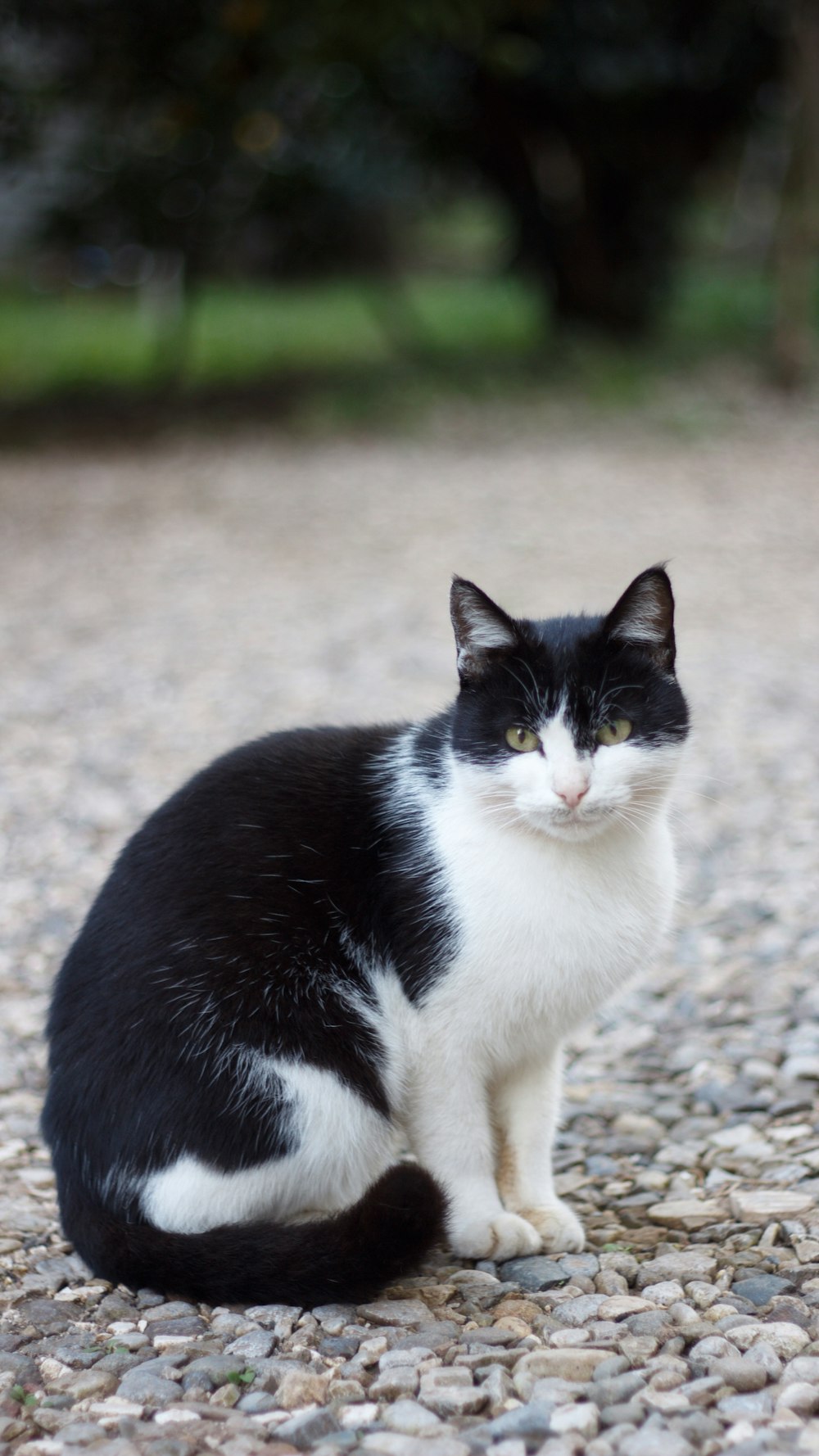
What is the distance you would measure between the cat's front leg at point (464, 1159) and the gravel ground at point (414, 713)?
47 millimetres

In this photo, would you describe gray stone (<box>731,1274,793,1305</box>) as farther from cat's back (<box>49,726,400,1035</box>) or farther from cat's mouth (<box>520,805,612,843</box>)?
cat's back (<box>49,726,400,1035</box>)

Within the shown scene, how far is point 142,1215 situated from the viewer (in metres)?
2.21

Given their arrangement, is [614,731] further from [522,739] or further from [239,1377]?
[239,1377]

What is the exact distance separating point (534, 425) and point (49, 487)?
145 inches

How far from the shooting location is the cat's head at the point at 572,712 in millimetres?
2242

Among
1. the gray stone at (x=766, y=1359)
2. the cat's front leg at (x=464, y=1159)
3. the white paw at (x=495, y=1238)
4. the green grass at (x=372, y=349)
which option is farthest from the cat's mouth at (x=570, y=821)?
the green grass at (x=372, y=349)

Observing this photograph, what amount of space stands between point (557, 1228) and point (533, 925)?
0.56 meters

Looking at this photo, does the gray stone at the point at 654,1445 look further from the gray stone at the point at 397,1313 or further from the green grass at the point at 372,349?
the green grass at the point at 372,349

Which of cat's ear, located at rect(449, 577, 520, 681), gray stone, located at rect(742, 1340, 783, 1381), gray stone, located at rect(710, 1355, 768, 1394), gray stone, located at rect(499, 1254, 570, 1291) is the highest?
cat's ear, located at rect(449, 577, 520, 681)

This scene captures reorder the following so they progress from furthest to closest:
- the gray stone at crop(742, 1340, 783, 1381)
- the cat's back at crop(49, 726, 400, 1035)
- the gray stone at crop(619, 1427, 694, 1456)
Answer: the cat's back at crop(49, 726, 400, 1035) < the gray stone at crop(742, 1340, 783, 1381) < the gray stone at crop(619, 1427, 694, 1456)

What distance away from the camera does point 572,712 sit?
2279 mm

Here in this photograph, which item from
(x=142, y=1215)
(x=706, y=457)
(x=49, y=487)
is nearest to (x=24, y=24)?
(x=49, y=487)

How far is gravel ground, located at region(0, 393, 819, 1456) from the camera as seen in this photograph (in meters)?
1.91

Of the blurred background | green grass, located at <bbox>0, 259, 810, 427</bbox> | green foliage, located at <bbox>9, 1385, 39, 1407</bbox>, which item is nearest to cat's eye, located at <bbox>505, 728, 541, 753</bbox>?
green foliage, located at <bbox>9, 1385, 39, 1407</bbox>
